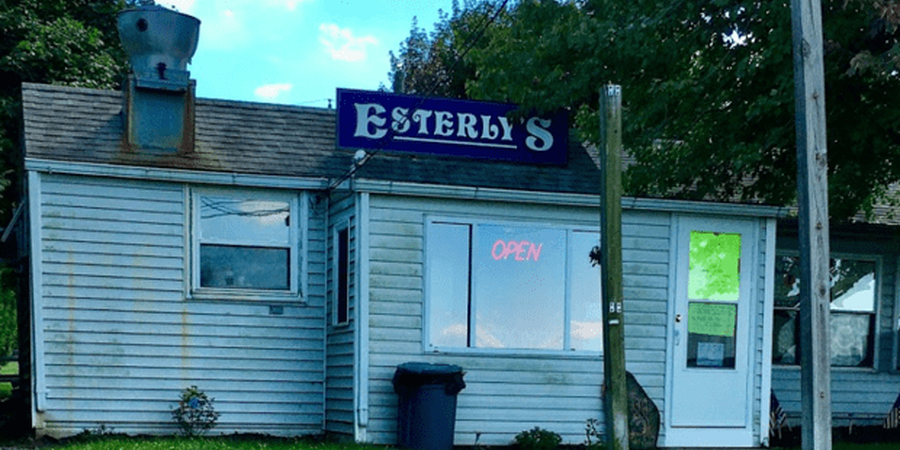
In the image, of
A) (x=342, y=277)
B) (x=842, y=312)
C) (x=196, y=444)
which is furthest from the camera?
(x=842, y=312)

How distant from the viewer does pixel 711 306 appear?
13.9m

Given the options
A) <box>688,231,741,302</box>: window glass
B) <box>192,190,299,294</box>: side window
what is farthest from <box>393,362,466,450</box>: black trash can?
<box>688,231,741,302</box>: window glass

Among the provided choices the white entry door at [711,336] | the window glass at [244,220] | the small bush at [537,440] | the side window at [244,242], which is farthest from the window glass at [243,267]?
the white entry door at [711,336]

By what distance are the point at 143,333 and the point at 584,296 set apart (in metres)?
5.20

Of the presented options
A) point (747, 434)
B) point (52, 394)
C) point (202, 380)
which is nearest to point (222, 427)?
point (202, 380)

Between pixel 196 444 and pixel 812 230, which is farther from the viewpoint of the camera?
pixel 196 444

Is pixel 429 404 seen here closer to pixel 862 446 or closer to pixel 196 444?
pixel 196 444

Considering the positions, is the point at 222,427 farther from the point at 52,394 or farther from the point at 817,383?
the point at 817,383

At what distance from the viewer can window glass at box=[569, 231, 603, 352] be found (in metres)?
13.5

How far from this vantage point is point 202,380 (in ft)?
43.4

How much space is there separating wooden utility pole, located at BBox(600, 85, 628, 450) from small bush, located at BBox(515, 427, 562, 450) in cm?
345

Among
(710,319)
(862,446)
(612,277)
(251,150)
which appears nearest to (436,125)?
(251,150)

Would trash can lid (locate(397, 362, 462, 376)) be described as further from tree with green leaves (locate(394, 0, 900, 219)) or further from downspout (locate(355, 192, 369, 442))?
tree with green leaves (locate(394, 0, 900, 219))

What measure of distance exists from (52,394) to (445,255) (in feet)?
Result: 15.3
